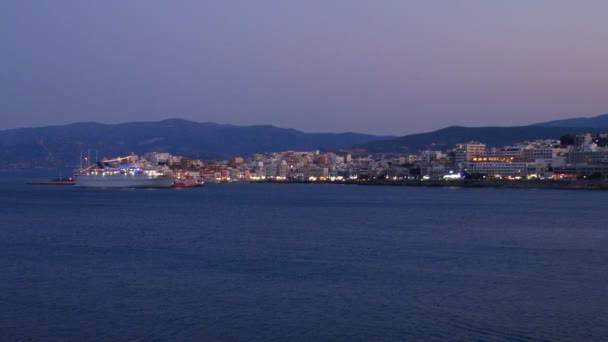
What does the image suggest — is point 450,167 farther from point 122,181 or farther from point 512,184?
point 122,181

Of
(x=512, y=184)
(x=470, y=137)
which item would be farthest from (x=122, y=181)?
(x=470, y=137)

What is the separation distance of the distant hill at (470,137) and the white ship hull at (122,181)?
5803 centimetres

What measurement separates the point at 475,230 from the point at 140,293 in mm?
9601

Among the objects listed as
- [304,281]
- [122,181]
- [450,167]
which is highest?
[450,167]

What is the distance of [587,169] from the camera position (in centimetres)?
4884

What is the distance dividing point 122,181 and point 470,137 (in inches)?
2631

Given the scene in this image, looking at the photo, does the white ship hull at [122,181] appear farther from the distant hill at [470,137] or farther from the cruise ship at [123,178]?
the distant hill at [470,137]

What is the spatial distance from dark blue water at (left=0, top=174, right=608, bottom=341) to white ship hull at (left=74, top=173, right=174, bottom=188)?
85.4 feet

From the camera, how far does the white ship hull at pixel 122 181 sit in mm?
43438

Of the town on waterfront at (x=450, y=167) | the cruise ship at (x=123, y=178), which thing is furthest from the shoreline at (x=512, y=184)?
the cruise ship at (x=123, y=178)

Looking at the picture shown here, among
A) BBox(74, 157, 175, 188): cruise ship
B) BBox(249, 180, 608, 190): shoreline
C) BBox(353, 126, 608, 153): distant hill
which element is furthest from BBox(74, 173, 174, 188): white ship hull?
→ BBox(353, 126, 608, 153): distant hill

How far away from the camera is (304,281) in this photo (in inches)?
378

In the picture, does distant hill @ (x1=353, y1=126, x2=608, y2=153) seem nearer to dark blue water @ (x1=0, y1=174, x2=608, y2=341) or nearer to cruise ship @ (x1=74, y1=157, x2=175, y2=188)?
cruise ship @ (x1=74, y1=157, x2=175, y2=188)

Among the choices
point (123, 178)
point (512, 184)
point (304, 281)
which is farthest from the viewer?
point (512, 184)
